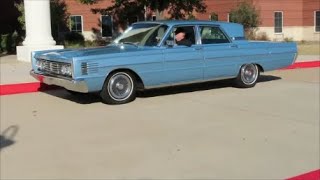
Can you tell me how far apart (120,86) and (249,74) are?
353 centimetres

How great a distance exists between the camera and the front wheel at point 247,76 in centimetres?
A: 1195

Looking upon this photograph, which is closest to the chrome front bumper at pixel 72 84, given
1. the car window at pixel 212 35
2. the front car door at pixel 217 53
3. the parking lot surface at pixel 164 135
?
the parking lot surface at pixel 164 135

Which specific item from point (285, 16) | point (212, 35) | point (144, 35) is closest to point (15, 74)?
point (144, 35)

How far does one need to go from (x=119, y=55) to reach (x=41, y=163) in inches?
161

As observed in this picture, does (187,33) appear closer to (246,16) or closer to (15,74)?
(15,74)

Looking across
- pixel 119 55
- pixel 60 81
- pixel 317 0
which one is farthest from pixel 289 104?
pixel 317 0

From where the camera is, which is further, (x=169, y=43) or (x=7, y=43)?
(x=7, y=43)

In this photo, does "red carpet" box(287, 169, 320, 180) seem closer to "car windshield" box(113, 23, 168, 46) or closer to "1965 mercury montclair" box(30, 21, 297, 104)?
"1965 mercury montclair" box(30, 21, 297, 104)

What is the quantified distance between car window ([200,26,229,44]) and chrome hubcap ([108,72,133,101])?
213cm

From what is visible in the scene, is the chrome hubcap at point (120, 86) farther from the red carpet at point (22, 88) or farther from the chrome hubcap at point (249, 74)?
the chrome hubcap at point (249, 74)

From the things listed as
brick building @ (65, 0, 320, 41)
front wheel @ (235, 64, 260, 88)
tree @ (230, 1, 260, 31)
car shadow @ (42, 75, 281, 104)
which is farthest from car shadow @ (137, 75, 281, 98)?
brick building @ (65, 0, 320, 41)

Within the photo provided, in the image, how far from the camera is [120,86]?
990 centimetres

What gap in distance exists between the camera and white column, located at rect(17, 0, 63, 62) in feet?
57.4

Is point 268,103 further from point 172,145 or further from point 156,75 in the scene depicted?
point 172,145
